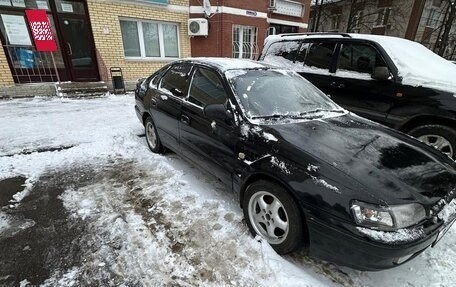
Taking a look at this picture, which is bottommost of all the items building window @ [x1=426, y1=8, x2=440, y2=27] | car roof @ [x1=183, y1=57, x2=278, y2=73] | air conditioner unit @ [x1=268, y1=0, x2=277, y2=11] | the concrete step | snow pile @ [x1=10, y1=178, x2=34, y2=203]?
snow pile @ [x1=10, y1=178, x2=34, y2=203]

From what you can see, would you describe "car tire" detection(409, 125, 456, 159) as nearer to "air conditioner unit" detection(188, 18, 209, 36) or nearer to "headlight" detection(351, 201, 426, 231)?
"headlight" detection(351, 201, 426, 231)

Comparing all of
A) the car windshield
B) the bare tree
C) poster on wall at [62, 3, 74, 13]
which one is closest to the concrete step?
poster on wall at [62, 3, 74, 13]

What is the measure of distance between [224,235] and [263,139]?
1.04 meters

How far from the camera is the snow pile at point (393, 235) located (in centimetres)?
172

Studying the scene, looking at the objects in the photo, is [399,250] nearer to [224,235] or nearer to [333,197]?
[333,197]

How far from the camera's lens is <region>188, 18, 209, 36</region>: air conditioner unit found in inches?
408

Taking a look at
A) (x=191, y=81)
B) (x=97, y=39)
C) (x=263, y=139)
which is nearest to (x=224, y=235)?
(x=263, y=139)

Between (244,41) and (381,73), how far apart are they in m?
9.02

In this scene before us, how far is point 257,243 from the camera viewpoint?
2.45m

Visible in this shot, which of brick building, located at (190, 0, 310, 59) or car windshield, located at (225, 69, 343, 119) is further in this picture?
brick building, located at (190, 0, 310, 59)

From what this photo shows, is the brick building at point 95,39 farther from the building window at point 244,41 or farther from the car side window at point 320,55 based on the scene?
the car side window at point 320,55

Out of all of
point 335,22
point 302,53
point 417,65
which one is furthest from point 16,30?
point 335,22

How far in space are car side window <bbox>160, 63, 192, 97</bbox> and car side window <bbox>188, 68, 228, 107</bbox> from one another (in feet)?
0.73

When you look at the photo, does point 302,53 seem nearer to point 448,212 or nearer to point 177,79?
point 177,79
